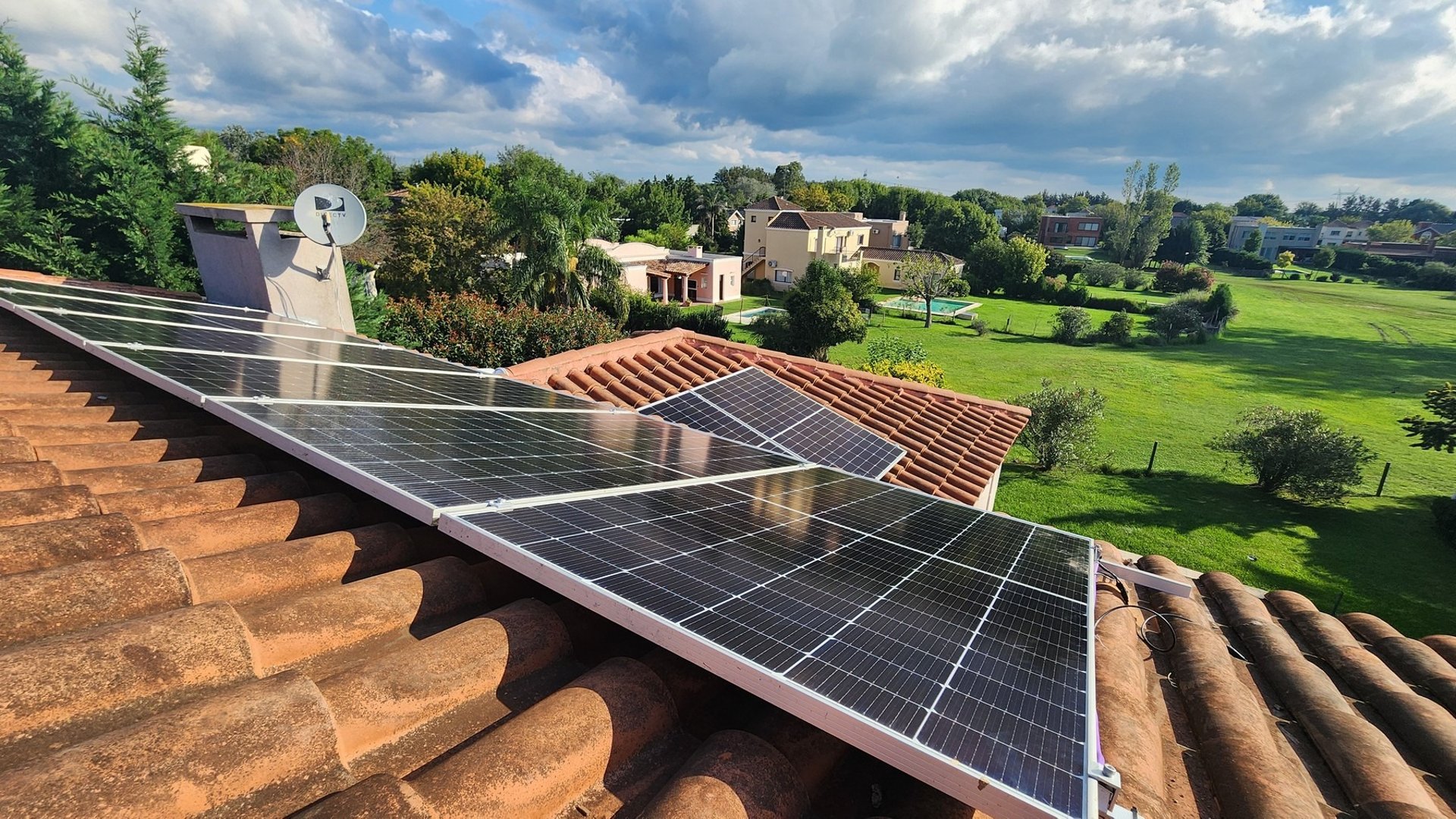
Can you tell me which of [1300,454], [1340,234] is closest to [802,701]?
[1300,454]

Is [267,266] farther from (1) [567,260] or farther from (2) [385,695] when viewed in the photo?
(1) [567,260]

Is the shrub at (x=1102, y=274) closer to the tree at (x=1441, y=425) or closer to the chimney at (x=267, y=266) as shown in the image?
the tree at (x=1441, y=425)

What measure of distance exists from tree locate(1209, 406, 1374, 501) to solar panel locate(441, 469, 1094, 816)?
29.9m

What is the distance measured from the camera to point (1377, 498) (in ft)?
93.1

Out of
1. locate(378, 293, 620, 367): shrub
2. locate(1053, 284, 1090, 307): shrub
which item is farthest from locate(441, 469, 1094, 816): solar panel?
locate(1053, 284, 1090, 307): shrub

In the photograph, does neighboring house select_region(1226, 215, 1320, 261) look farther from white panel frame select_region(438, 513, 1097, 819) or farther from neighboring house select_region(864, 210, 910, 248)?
white panel frame select_region(438, 513, 1097, 819)

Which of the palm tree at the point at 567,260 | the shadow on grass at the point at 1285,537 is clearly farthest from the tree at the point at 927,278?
the palm tree at the point at 567,260

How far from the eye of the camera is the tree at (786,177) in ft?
453

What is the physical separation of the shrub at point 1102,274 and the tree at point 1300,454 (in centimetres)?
8301

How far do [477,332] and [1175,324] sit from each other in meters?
70.9

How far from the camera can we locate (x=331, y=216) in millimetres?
12711

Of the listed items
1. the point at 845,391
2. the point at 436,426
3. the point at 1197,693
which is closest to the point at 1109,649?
the point at 1197,693

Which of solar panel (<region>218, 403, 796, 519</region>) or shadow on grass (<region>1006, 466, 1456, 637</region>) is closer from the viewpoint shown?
solar panel (<region>218, 403, 796, 519</region>)

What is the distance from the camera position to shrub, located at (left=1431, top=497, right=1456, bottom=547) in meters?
23.6
